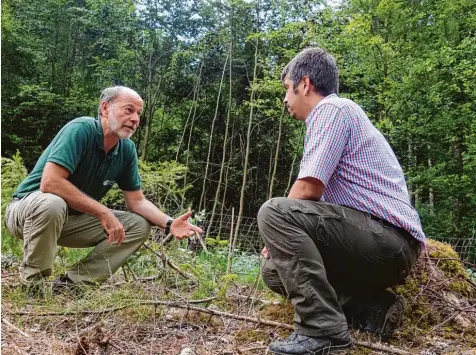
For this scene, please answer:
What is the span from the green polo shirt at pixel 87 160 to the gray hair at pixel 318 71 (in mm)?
1471

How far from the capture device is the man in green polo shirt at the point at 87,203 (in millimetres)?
2846

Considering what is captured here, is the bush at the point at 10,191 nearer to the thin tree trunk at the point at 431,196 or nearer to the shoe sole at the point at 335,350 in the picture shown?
the shoe sole at the point at 335,350

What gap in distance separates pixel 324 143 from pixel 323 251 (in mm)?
485

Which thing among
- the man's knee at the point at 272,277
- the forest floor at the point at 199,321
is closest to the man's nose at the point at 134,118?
the forest floor at the point at 199,321

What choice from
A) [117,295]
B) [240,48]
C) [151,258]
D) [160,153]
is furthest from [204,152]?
[117,295]

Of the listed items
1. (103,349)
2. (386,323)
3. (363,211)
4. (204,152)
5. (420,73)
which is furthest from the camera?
(204,152)

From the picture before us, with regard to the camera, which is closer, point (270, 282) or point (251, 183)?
point (270, 282)

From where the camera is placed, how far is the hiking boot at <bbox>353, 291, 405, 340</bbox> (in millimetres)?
2277

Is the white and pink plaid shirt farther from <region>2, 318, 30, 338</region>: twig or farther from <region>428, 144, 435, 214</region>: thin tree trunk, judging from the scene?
<region>428, 144, 435, 214</region>: thin tree trunk

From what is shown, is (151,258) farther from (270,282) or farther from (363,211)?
(363,211)

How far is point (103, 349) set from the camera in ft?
6.22

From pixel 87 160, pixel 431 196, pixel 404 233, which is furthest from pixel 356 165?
pixel 431 196

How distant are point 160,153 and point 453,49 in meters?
9.99

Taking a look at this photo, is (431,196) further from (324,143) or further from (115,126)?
(324,143)
